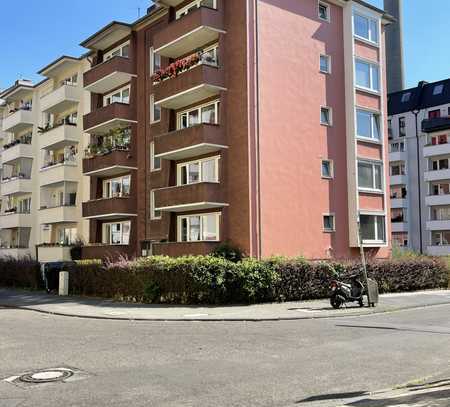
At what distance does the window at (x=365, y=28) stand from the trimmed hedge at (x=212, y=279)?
520 inches

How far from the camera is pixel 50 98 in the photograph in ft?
131

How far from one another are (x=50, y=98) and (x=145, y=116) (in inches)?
433

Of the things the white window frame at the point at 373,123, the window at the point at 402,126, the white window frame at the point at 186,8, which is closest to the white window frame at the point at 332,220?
the white window frame at the point at 373,123

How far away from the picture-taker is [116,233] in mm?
34219

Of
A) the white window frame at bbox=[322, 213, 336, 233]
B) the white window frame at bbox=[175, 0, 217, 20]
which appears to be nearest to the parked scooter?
the white window frame at bbox=[322, 213, 336, 233]

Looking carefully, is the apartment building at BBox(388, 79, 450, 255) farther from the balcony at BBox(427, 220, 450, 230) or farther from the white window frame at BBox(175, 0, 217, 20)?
the white window frame at BBox(175, 0, 217, 20)

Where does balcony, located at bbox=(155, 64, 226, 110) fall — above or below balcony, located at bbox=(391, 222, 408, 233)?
above

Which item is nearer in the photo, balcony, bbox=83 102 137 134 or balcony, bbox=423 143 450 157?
balcony, bbox=83 102 137 134

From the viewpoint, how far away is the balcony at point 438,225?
56.1 meters

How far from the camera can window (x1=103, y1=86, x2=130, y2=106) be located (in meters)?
34.4

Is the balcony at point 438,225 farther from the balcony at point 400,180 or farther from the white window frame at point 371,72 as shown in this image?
the white window frame at point 371,72

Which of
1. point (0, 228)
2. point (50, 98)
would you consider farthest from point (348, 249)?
point (0, 228)

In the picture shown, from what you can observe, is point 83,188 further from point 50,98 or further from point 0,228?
point 0,228

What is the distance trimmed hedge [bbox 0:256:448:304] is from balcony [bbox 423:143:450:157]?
3521 centimetres
